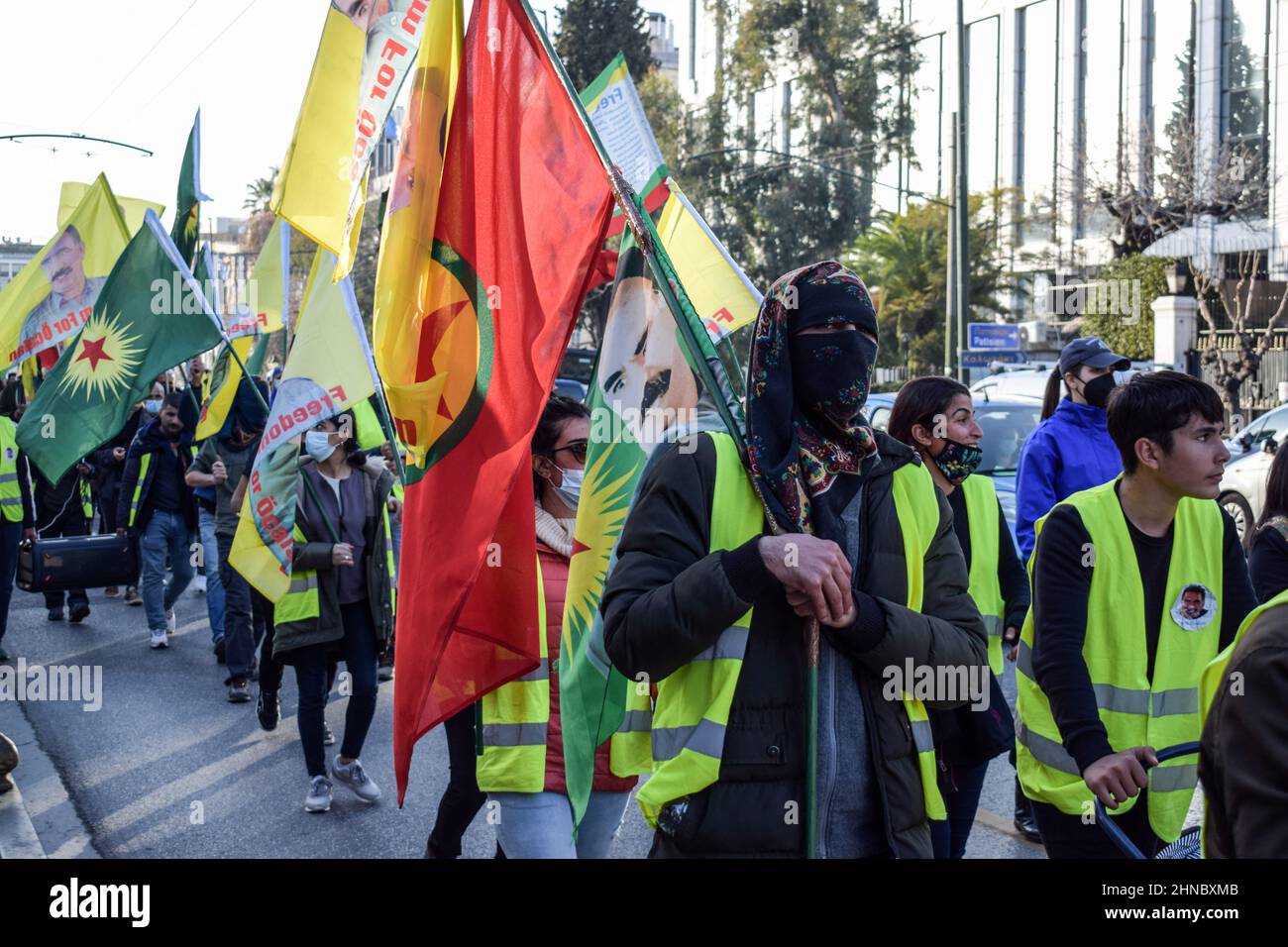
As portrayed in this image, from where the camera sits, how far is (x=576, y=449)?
4582mm

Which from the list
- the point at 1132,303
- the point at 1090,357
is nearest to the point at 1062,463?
the point at 1090,357

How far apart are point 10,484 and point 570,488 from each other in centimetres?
612

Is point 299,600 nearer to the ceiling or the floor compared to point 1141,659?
nearer to the floor

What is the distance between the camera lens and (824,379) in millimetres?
2750

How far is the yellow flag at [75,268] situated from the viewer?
10078mm

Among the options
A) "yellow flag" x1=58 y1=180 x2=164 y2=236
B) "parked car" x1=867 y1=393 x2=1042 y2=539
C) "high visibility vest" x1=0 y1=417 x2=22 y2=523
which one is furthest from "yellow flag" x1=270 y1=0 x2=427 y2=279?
"yellow flag" x1=58 y1=180 x2=164 y2=236

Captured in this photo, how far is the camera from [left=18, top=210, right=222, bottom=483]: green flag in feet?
27.1

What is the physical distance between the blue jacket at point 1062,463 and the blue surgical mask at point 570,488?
2.46 m

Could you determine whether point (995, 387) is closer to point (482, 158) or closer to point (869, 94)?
point (482, 158)

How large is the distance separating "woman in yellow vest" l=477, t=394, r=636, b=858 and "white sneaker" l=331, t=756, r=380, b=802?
2462 mm

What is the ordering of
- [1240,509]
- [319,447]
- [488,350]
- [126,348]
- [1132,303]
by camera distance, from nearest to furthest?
[488,350] → [319,447] → [126,348] → [1240,509] → [1132,303]

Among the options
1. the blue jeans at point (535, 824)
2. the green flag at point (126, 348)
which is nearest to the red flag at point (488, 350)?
the blue jeans at point (535, 824)

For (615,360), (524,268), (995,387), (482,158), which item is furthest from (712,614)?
(995,387)

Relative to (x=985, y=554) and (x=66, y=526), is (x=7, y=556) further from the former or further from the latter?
(x=985, y=554)
